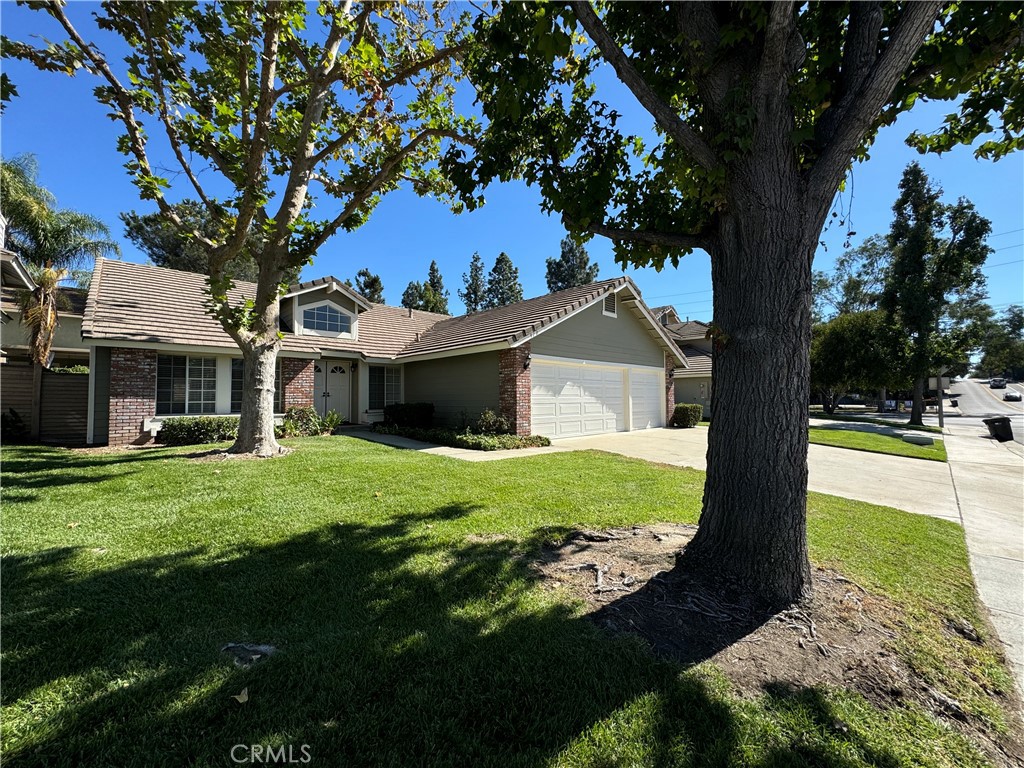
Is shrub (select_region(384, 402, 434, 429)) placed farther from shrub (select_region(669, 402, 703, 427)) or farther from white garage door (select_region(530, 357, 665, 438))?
shrub (select_region(669, 402, 703, 427))

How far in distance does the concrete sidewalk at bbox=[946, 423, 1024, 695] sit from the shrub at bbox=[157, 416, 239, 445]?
1389cm

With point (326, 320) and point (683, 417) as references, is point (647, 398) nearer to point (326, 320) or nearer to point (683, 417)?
point (683, 417)

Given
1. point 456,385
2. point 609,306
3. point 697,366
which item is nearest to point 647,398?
point 609,306

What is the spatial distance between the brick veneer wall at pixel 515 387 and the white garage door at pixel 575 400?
526 millimetres

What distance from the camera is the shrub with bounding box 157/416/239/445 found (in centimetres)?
1141

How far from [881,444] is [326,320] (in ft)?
63.3

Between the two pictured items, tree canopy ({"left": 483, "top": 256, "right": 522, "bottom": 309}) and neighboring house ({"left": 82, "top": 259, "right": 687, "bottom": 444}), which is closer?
neighboring house ({"left": 82, "top": 259, "right": 687, "bottom": 444})

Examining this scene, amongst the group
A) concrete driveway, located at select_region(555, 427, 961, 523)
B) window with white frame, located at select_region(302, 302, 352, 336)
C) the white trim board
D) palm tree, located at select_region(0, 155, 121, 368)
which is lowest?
concrete driveway, located at select_region(555, 427, 961, 523)

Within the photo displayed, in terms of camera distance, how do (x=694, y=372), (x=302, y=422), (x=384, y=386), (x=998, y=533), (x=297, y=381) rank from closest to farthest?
(x=998, y=533) → (x=302, y=422) → (x=297, y=381) → (x=384, y=386) → (x=694, y=372)

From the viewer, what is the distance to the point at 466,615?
297 cm

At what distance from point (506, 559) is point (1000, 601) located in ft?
14.0

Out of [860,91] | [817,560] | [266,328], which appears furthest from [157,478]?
[860,91]

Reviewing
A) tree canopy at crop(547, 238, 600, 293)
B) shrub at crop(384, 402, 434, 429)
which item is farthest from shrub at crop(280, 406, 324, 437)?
tree canopy at crop(547, 238, 600, 293)

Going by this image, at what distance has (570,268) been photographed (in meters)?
47.5
